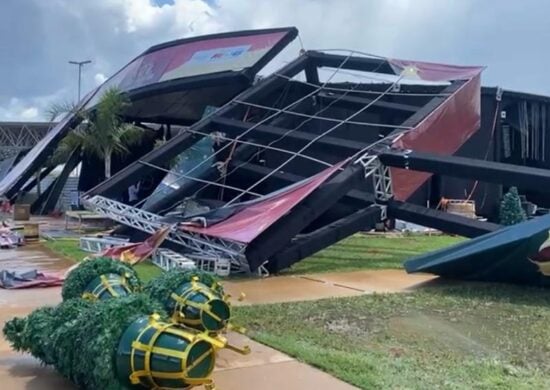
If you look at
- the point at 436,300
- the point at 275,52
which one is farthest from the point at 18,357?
the point at 275,52

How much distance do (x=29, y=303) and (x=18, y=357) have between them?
2452mm

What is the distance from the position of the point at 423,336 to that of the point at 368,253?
269 inches

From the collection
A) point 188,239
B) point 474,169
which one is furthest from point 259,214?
point 474,169

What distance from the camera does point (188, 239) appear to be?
34.4 ft

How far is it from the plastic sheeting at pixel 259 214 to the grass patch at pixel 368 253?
1.01m

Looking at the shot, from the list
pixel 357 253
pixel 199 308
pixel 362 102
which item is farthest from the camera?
pixel 362 102

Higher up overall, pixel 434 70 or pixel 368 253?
pixel 434 70

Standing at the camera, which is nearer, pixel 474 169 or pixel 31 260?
pixel 474 169

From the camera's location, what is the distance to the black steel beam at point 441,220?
10119 millimetres

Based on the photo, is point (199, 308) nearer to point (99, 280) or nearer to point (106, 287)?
point (106, 287)

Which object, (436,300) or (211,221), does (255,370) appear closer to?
(436,300)

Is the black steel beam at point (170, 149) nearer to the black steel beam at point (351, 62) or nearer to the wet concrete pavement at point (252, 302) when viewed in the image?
the black steel beam at point (351, 62)

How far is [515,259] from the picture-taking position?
7969 millimetres

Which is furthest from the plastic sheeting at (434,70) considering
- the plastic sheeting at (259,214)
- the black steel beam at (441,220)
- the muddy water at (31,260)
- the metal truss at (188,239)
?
the muddy water at (31,260)
